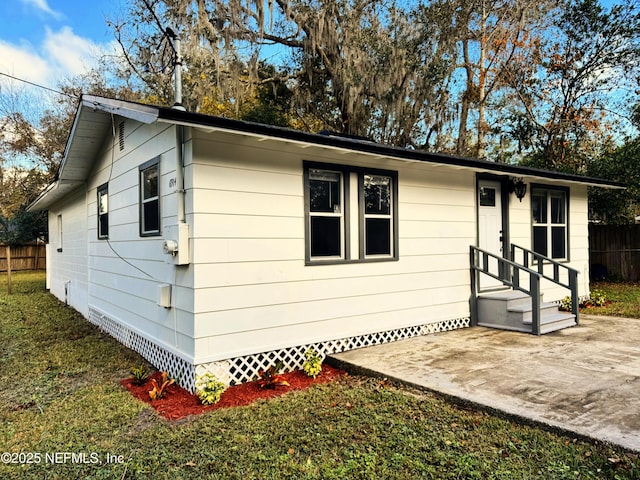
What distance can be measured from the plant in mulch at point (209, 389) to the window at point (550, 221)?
6579 mm

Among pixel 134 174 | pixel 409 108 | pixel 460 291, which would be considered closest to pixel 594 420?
pixel 460 291

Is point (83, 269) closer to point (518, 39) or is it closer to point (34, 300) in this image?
point (34, 300)

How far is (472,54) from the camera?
1709 cm

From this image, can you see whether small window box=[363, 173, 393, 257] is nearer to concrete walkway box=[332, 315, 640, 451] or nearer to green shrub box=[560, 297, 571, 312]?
concrete walkway box=[332, 315, 640, 451]

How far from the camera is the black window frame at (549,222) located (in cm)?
830

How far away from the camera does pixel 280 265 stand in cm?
495

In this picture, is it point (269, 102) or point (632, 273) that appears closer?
point (632, 273)

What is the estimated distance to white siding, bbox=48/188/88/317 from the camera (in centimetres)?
915

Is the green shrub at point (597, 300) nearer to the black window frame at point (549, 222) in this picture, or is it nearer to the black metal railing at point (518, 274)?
the black window frame at point (549, 222)

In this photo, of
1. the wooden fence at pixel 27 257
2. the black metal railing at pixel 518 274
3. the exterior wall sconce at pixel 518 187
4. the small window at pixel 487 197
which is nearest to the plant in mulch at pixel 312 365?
the black metal railing at pixel 518 274

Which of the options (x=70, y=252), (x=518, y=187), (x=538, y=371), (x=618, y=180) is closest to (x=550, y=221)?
(x=518, y=187)

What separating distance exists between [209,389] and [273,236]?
1.72 m

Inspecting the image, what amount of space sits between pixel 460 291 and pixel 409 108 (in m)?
8.17

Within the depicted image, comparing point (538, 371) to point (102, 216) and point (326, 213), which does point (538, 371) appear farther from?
point (102, 216)
